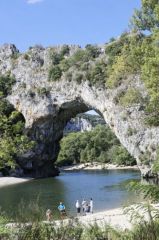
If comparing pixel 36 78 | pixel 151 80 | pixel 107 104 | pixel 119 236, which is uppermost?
pixel 36 78

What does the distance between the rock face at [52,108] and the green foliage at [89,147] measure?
3994 centimetres

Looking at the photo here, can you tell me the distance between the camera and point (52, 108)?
266 feet

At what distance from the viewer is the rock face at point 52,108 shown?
65125 millimetres

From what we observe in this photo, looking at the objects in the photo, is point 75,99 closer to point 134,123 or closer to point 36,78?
point 36,78

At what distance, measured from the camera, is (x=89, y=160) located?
141m

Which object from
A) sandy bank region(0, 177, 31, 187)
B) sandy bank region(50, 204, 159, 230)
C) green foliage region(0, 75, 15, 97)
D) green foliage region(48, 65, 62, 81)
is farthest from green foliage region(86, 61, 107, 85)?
sandy bank region(50, 204, 159, 230)

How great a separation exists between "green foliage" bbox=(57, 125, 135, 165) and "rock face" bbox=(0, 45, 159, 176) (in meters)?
39.9

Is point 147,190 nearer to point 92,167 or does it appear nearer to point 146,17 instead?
point 146,17

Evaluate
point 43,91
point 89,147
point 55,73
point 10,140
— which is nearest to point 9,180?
point 43,91

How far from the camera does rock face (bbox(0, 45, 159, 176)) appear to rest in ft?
214

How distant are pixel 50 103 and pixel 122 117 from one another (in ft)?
63.1

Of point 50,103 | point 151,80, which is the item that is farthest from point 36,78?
point 151,80

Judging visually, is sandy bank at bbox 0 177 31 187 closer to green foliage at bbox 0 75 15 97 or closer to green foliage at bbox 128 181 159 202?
green foliage at bbox 0 75 15 97

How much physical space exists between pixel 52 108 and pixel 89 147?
63.7 metres
